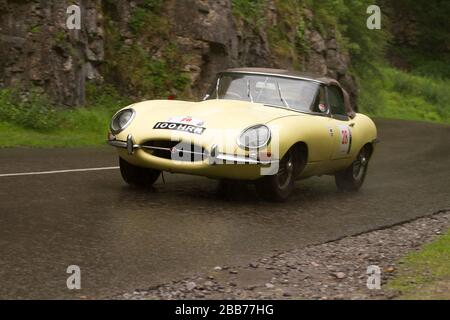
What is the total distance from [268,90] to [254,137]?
5.36 ft

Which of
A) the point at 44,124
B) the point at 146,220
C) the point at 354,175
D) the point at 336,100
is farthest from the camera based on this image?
the point at 44,124

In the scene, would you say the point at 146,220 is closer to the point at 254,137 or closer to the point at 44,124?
the point at 254,137

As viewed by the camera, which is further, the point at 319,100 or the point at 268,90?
the point at 319,100

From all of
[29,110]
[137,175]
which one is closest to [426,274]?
[137,175]

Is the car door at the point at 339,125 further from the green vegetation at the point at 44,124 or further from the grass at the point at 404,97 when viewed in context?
the grass at the point at 404,97

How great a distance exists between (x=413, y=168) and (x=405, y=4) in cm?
4439

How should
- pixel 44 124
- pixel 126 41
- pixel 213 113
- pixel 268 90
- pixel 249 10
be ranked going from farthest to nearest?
pixel 249 10
pixel 126 41
pixel 44 124
pixel 268 90
pixel 213 113

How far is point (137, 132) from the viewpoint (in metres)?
9.81

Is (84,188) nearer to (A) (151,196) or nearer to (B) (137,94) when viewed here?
(A) (151,196)

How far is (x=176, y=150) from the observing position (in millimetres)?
9508

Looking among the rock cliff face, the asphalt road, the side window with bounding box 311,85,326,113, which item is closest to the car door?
the side window with bounding box 311,85,326,113

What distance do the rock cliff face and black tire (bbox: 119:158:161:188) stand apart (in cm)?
772
